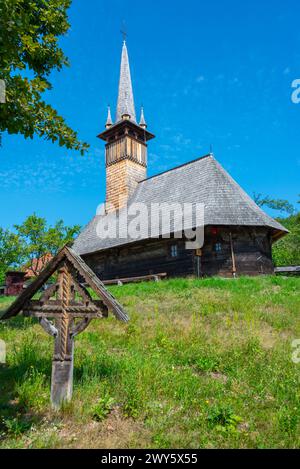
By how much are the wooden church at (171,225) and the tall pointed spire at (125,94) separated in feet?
0.50

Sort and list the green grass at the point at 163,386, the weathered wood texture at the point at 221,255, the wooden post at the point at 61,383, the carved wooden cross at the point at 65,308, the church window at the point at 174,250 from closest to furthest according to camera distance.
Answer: the green grass at the point at 163,386 → the wooden post at the point at 61,383 → the carved wooden cross at the point at 65,308 → the weathered wood texture at the point at 221,255 → the church window at the point at 174,250

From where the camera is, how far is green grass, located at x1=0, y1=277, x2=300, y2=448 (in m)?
→ 4.13

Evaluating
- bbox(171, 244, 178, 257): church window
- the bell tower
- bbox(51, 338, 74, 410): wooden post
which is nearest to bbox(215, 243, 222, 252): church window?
bbox(171, 244, 178, 257): church window

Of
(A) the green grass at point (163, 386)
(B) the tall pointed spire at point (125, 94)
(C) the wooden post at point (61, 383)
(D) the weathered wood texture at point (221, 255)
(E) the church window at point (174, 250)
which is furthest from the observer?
(B) the tall pointed spire at point (125, 94)

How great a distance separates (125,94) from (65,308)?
97.6ft

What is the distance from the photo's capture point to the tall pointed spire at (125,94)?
29859 mm

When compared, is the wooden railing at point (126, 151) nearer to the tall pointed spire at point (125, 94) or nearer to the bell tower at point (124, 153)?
the bell tower at point (124, 153)

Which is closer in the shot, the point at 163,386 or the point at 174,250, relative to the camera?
the point at 163,386

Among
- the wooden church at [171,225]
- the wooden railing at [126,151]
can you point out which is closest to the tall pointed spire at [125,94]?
the wooden church at [171,225]

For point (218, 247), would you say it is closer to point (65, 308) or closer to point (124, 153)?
point (124, 153)

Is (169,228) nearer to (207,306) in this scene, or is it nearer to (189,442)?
(207,306)

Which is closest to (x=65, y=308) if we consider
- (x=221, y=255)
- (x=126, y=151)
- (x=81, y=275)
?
(x=81, y=275)

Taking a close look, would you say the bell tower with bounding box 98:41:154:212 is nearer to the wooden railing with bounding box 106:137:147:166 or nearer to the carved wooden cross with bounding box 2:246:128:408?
the wooden railing with bounding box 106:137:147:166

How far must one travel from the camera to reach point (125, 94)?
31250mm
